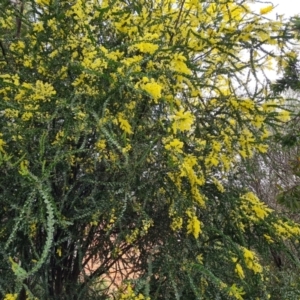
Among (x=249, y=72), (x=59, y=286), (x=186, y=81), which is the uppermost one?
(x=249, y=72)

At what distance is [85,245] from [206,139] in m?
0.72

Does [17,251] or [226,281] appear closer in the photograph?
[17,251]

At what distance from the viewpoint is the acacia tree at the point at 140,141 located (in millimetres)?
1883

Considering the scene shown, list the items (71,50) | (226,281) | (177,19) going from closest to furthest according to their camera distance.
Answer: (71,50), (177,19), (226,281)

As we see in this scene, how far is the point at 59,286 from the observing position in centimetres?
247

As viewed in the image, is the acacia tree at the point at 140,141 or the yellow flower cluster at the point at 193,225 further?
the yellow flower cluster at the point at 193,225

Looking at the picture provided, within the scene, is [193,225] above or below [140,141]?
below

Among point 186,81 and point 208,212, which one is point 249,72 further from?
point 208,212

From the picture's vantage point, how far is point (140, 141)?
6.83 feet

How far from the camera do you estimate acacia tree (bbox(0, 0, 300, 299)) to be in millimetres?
1883

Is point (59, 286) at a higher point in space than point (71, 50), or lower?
lower

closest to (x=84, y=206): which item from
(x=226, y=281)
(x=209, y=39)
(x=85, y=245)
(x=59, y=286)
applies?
(x=85, y=245)

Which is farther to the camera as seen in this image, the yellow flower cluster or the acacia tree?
the yellow flower cluster

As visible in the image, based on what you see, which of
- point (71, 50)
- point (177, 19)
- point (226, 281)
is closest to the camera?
point (71, 50)
